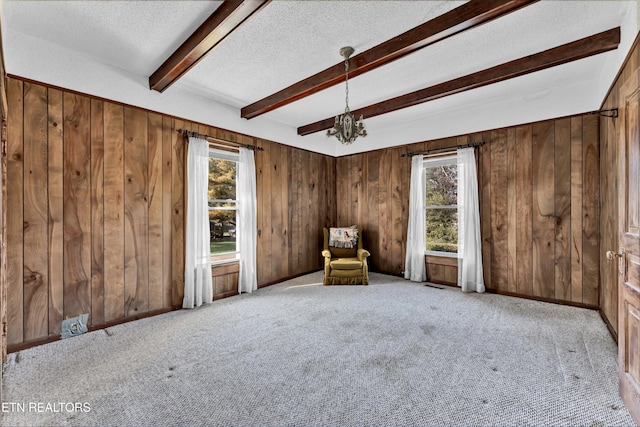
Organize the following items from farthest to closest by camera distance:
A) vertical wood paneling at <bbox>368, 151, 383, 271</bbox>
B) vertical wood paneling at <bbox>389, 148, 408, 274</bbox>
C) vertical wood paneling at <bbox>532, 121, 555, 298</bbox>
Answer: vertical wood paneling at <bbox>368, 151, 383, 271</bbox>
vertical wood paneling at <bbox>389, 148, 408, 274</bbox>
vertical wood paneling at <bbox>532, 121, 555, 298</bbox>

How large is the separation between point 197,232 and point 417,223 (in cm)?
333

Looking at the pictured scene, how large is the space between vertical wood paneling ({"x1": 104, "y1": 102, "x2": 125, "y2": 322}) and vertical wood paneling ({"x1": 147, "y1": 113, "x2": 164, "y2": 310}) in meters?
0.28

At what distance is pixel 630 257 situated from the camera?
1.75 meters

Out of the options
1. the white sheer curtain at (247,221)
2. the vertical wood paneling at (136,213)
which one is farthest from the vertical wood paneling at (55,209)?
the white sheer curtain at (247,221)

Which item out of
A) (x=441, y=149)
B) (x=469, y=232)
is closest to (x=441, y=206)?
(x=469, y=232)

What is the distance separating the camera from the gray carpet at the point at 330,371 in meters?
1.67

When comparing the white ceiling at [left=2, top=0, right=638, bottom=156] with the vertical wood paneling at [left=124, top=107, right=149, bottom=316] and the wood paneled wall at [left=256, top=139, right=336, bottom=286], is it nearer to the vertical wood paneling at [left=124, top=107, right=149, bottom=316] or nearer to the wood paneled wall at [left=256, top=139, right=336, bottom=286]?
the vertical wood paneling at [left=124, top=107, right=149, bottom=316]

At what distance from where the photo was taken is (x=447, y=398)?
1.80m

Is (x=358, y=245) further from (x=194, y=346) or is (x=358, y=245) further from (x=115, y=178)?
(x=115, y=178)

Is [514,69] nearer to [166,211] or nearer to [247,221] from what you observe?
[247,221]

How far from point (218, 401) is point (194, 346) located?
2.81 feet

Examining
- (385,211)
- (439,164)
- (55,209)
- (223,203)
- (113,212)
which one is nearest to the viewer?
(55,209)

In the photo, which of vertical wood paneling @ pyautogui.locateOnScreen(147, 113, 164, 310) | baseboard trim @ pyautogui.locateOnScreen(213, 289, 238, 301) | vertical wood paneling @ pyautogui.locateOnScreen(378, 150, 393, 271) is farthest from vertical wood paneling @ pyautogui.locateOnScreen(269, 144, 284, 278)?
vertical wood paneling @ pyautogui.locateOnScreen(378, 150, 393, 271)

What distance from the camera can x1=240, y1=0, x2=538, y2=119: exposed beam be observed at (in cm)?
197
